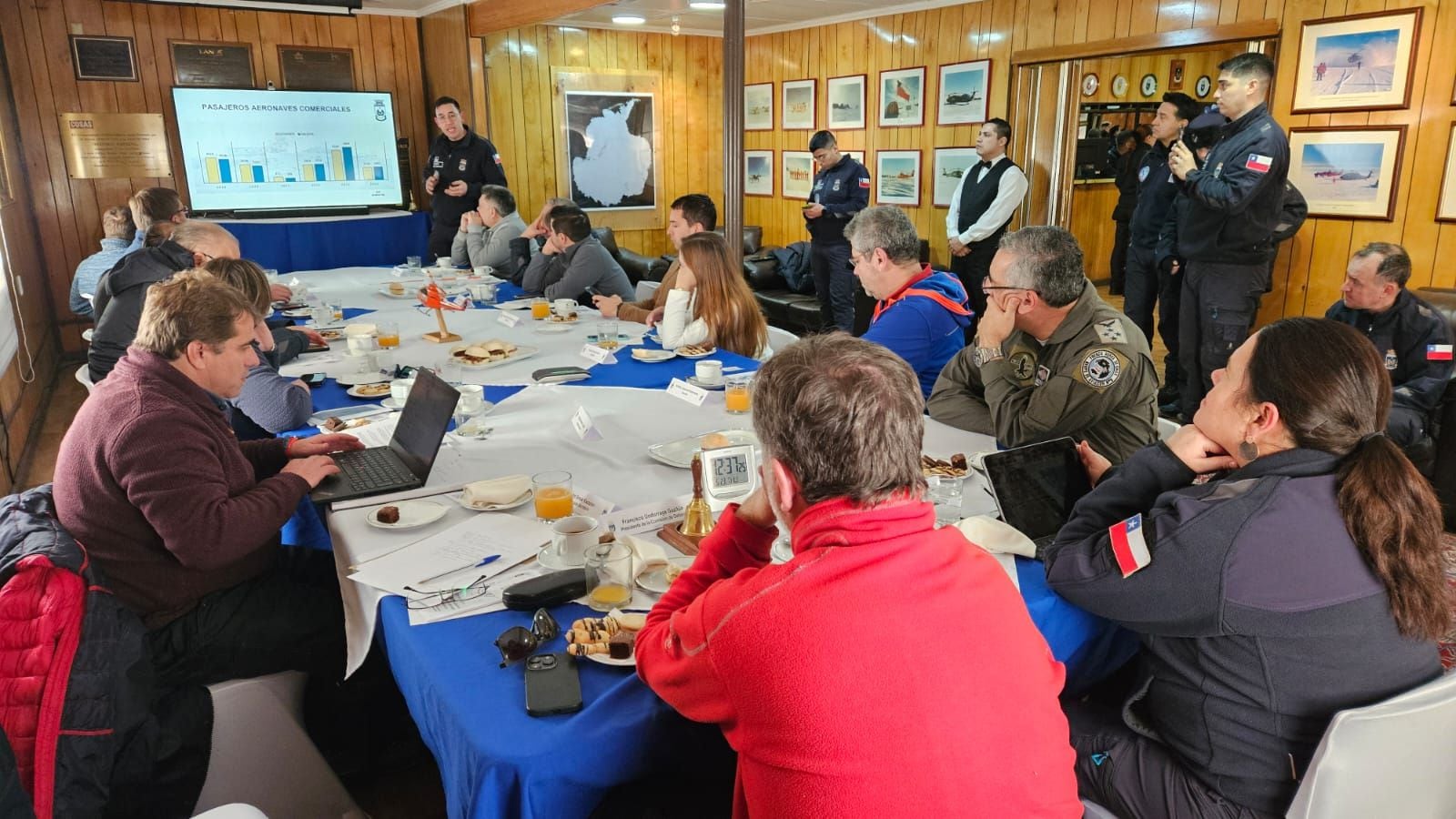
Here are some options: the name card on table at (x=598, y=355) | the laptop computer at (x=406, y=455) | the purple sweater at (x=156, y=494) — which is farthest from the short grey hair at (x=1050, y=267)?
the purple sweater at (x=156, y=494)

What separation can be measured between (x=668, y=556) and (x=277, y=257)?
280 inches

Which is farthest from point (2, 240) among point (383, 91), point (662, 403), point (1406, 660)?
point (1406, 660)

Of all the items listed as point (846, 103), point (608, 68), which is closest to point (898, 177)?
point (846, 103)

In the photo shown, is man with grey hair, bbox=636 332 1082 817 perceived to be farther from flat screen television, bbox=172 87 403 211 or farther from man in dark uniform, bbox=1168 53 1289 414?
flat screen television, bbox=172 87 403 211

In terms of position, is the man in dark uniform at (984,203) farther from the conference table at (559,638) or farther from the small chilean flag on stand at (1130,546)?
the small chilean flag on stand at (1130,546)

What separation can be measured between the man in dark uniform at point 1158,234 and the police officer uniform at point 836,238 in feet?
6.95

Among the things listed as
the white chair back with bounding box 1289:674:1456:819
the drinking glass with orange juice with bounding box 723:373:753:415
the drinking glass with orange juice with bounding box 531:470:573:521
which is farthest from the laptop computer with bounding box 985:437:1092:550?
the drinking glass with orange juice with bounding box 723:373:753:415

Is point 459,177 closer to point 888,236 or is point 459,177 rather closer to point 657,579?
point 888,236

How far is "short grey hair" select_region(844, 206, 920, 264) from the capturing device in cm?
312

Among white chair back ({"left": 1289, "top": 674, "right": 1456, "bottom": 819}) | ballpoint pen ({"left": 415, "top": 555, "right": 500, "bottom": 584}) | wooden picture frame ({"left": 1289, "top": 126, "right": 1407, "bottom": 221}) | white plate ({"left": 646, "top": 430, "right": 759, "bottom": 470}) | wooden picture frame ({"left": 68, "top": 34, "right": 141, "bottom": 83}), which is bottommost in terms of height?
white chair back ({"left": 1289, "top": 674, "right": 1456, "bottom": 819})

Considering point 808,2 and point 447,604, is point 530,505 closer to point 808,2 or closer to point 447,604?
point 447,604

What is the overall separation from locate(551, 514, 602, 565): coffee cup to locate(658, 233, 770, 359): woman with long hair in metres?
1.95

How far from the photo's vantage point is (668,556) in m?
1.75

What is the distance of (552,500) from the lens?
75.9 inches
